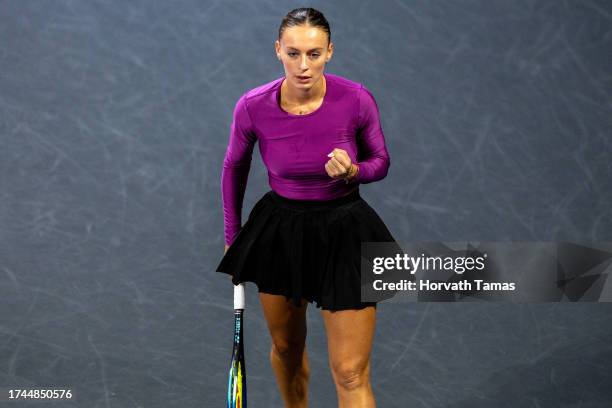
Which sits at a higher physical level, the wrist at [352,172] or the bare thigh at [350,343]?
the wrist at [352,172]

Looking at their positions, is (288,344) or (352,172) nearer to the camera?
(352,172)

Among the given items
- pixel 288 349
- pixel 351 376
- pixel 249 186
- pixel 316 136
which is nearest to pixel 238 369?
pixel 288 349

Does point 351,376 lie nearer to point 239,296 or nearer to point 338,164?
point 239,296

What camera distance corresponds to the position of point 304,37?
3.02m

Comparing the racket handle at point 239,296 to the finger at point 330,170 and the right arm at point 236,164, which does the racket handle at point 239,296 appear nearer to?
the right arm at point 236,164

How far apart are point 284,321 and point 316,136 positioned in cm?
54

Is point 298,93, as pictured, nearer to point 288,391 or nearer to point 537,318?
point 288,391

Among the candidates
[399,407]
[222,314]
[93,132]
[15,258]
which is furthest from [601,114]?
[15,258]

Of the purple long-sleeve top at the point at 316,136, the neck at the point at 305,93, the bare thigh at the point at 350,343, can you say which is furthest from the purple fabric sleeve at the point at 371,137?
the bare thigh at the point at 350,343

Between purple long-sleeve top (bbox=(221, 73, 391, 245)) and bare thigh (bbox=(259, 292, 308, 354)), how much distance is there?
29 cm

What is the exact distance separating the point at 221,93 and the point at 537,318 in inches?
54.1

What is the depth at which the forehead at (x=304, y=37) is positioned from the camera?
302 cm

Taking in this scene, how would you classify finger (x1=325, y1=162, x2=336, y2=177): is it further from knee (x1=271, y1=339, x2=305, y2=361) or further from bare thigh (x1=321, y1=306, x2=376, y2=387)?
knee (x1=271, y1=339, x2=305, y2=361)

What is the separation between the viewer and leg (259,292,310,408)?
3.27m
